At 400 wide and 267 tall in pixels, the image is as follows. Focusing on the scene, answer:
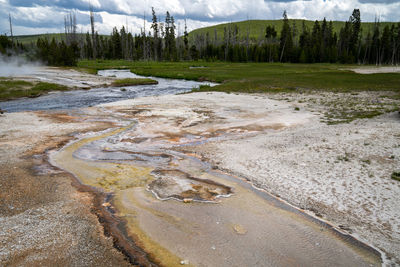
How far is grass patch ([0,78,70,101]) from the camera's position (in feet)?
86.1

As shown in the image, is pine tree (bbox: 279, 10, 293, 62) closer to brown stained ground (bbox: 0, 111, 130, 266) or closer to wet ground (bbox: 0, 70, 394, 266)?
wet ground (bbox: 0, 70, 394, 266)

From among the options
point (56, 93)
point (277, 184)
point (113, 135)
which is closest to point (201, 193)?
point (277, 184)

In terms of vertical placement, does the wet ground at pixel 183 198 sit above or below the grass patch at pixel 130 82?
below

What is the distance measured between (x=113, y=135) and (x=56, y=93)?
19.5 metres

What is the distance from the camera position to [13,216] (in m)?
6.47

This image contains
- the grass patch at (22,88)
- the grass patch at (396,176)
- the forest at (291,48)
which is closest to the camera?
the grass patch at (396,176)

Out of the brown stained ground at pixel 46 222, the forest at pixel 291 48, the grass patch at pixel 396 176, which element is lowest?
the brown stained ground at pixel 46 222

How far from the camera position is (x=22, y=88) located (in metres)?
28.6

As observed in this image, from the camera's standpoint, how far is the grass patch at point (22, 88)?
2623 centimetres

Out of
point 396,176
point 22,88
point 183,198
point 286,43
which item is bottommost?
point 183,198

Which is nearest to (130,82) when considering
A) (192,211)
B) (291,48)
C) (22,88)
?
(22,88)

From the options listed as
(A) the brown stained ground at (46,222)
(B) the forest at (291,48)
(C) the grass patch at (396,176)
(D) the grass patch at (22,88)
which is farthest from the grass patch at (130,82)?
(B) the forest at (291,48)

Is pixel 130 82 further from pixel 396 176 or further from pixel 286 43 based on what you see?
pixel 286 43

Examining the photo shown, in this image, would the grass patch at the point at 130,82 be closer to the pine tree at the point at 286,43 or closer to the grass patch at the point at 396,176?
the grass patch at the point at 396,176
